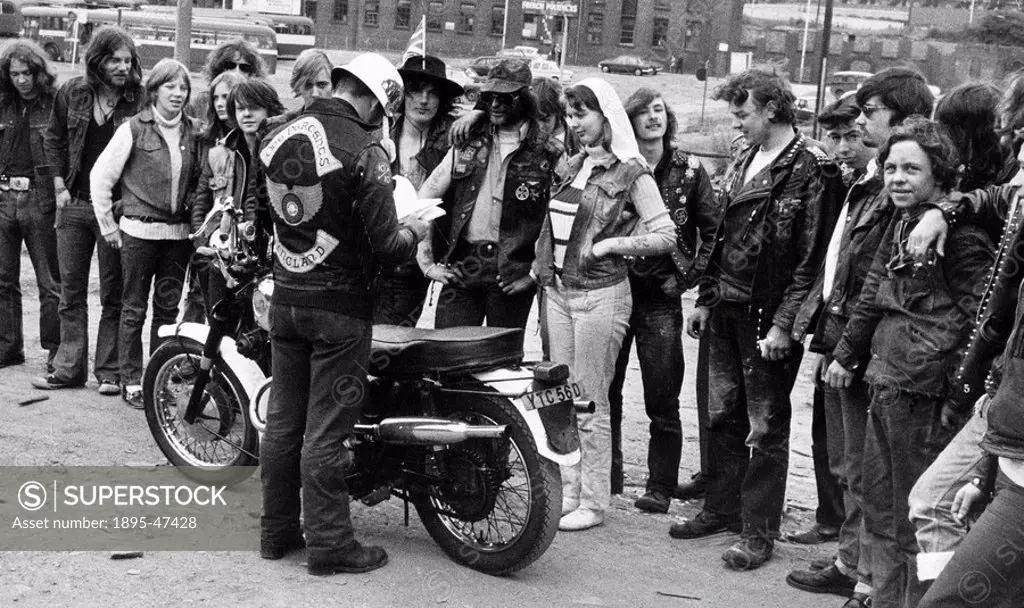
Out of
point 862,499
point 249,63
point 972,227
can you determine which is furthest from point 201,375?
point 972,227

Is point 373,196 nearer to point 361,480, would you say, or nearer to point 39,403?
point 361,480

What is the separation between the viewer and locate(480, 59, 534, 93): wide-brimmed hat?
6395 millimetres

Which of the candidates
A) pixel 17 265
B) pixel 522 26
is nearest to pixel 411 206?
pixel 17 265

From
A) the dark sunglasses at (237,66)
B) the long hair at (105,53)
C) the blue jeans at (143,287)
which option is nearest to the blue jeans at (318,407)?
the blue jeans at (143,287)

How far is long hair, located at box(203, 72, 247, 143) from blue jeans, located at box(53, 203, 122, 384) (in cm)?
92

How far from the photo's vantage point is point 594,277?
5.99 meters

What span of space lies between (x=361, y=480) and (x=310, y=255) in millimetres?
1066

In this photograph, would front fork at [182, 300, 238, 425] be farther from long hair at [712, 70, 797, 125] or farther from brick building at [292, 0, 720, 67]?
brick building at [292, 0, 720, 67]

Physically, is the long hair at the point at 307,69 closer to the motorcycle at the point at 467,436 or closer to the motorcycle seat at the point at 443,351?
the motorcycle at the point at 467,436

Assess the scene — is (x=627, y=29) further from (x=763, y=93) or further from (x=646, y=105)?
(x=763, y=93)

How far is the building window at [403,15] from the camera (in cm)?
5556

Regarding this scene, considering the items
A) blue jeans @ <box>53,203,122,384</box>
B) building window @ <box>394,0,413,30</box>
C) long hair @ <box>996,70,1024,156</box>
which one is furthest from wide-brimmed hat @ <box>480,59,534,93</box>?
building window @ <box>394,0,413,30</box>

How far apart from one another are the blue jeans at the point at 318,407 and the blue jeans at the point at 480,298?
1.30 meters

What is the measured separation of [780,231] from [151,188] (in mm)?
3951
